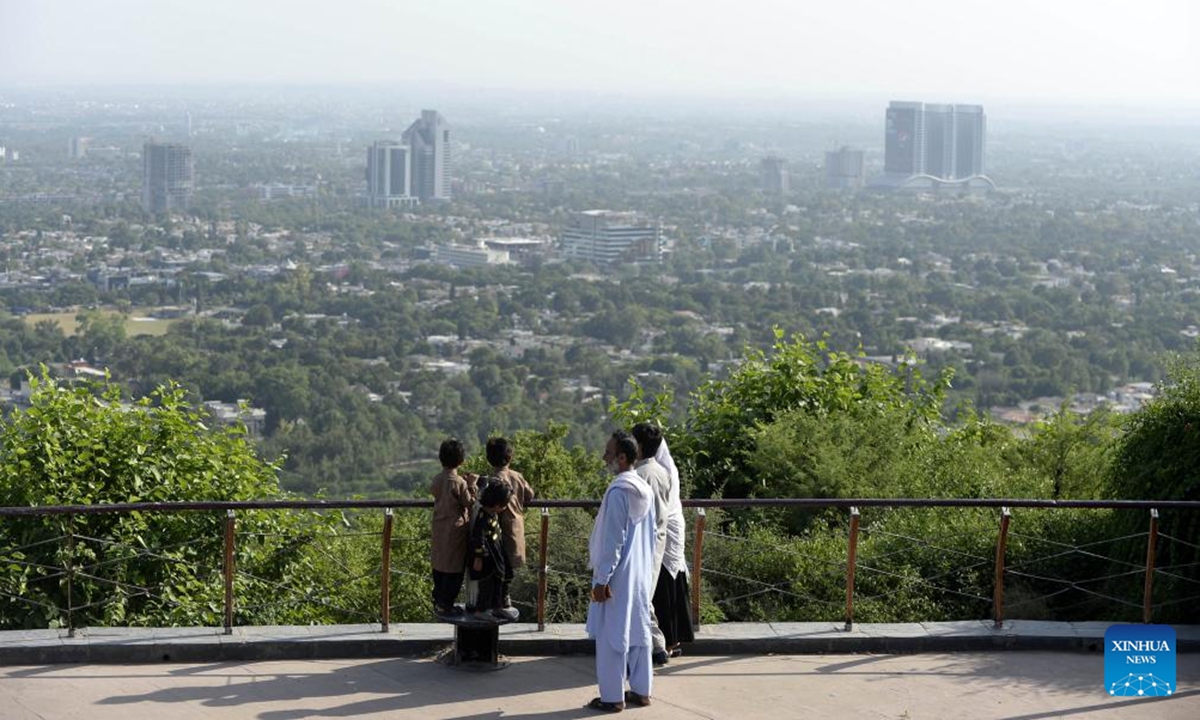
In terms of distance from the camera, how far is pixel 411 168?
461 feet

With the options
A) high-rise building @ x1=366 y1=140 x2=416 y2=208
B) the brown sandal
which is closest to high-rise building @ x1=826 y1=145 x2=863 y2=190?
high-rise building @ x1=366 y1=140 x2=416 y2=208

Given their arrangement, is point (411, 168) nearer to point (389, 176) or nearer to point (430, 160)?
point (430, 160)

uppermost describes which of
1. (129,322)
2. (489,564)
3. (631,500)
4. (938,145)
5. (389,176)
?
(631,500)

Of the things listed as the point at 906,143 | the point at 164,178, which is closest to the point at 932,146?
the point at 906,143

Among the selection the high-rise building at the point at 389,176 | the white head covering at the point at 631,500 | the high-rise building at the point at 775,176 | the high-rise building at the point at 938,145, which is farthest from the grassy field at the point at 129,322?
the high-rise building at the point at 938,145

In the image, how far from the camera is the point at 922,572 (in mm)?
8789

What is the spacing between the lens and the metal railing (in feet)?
22.9

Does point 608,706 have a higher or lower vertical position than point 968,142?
lower

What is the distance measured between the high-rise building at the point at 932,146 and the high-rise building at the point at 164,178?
65.0 meters

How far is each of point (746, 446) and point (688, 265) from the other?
90618 millimetres

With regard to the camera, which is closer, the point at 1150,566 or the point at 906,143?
the point at 1150,566

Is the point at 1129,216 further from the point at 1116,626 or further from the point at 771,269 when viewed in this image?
the point at 1116,626

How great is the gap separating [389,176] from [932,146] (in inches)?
2099

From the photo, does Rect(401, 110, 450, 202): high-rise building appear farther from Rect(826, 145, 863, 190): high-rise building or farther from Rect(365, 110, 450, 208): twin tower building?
Rect(826, 145, 863, 190): high-rise building
